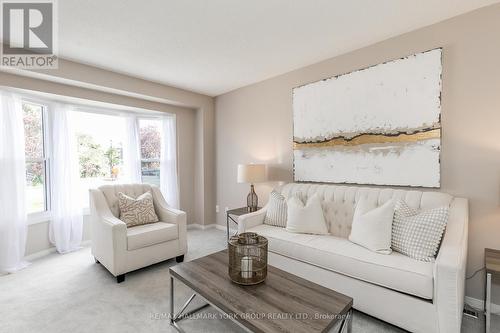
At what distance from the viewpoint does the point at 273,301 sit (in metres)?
1.39

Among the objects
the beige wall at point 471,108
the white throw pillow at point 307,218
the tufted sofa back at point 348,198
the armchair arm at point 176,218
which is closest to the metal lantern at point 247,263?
the white throw pillow at point 307,218

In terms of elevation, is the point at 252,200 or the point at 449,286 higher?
the point at 252,200

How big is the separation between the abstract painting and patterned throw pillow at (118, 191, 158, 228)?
1.97 m

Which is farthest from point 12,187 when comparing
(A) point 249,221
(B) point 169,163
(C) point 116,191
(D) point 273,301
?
(D) point 273,301

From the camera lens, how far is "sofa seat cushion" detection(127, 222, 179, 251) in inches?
100

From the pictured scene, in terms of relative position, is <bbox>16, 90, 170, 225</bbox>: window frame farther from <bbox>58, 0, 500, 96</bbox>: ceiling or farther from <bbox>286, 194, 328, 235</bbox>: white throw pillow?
<bbox>286, 194, 328, 235</bbox>: white throw pillow

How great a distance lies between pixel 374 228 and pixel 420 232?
32cm

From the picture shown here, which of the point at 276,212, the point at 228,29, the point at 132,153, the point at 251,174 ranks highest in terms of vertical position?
the point at 228,29

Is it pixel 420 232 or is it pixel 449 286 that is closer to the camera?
pixel 449 286

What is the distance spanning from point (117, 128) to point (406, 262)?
14.0ft

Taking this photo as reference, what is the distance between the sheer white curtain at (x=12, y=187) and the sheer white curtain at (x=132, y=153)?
130cm

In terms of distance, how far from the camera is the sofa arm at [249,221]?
272 centimetres

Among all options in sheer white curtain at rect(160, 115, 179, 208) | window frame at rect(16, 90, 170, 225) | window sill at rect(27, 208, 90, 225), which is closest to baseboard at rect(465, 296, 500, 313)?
sheer white curtain at rect(160, 115, 179, 208)

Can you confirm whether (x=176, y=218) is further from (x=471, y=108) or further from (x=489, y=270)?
(x=471, y=108)
